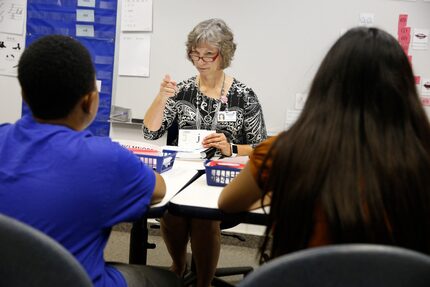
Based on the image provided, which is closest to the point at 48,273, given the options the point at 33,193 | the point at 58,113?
the point at 33,193

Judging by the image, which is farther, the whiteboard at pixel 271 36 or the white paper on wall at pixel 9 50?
the white paper on wall at pixel 9 50

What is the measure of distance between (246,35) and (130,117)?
1.11m

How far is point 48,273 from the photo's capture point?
0.70m

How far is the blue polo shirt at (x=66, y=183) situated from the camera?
0.87 m

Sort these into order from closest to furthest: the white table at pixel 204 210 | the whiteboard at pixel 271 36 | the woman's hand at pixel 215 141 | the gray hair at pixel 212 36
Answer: the white table at pixel 204 210 → the woman's hand at pixel 215 141 → the gray hair at pixel 212 36 → the whiteboard at pixel 271 36

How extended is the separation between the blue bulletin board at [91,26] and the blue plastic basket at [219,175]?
2085 mm

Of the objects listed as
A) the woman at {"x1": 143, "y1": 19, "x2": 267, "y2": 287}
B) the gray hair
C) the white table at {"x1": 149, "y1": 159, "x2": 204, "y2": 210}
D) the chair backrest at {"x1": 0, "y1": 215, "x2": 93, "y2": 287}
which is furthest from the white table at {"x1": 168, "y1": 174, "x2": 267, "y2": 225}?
the gray hair

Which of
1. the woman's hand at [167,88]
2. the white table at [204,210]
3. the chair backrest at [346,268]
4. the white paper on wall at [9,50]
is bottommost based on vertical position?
the white table at [204,210]

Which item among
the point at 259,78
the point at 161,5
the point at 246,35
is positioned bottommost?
the point at 259,78

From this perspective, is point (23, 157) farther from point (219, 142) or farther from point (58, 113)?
point (219, 142)

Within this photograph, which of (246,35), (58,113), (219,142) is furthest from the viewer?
(246,35)

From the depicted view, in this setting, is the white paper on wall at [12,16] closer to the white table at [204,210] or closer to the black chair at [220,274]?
the black chair at [220,274]

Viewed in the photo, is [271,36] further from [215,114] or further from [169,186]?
[169,186]

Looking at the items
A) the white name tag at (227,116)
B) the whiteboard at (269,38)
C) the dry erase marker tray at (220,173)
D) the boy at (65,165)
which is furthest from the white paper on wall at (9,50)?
the boy at (65,165)
